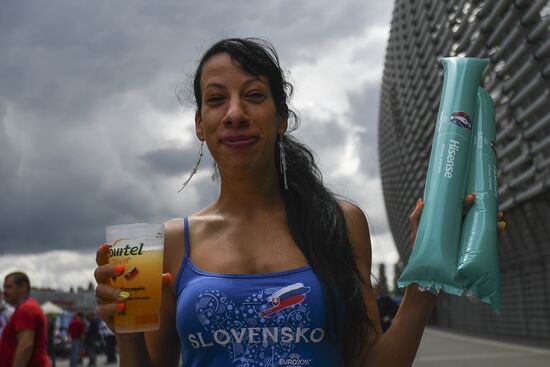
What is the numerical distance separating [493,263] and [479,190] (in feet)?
0.62

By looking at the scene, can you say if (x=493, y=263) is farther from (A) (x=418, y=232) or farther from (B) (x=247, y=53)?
(B) (x=247, y=53)

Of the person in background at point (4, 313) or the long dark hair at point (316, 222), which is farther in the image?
the person in background at point (4, 313)

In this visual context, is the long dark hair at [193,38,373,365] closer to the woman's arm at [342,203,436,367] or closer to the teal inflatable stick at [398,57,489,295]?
the woman's arm at [342,203,436,367]

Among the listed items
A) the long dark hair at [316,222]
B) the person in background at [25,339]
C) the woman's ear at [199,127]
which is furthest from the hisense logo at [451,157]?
the person in background at [25,339]

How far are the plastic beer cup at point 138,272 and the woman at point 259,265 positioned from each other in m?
0.04

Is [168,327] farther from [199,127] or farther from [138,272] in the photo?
[199,127]

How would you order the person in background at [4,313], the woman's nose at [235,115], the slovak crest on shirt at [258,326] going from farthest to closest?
the person in background at [4,313] → the woman's nose at [235,115] → the slovak crest on shirt at [258,326]

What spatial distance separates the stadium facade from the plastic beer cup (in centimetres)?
886

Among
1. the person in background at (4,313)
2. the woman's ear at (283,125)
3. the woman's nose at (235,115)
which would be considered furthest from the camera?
the person in background at (4,313)

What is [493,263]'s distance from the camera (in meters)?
1.69

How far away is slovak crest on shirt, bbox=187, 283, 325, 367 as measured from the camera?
181 centimetres

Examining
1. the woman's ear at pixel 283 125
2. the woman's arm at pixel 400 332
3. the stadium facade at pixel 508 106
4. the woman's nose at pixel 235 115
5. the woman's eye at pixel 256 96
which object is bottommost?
the woman's arm at pixel 400 332

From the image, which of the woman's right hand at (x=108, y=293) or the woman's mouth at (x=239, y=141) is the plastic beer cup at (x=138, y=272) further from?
the woman's mouth at (x=239, y=141)

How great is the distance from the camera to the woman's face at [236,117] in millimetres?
1952
